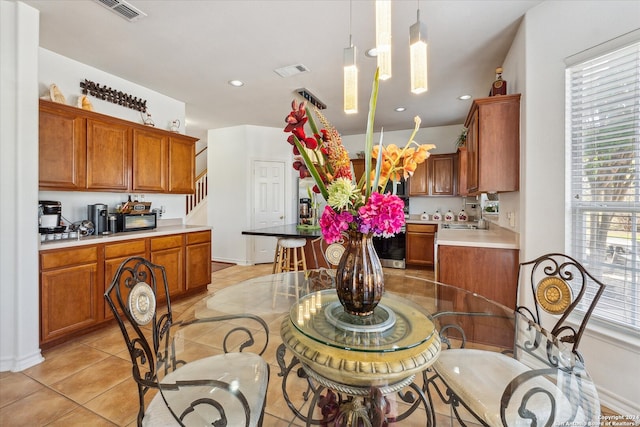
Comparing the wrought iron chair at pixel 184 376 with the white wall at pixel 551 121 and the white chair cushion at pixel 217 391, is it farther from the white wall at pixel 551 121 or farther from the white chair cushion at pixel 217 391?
the white wall at pixel 551 121

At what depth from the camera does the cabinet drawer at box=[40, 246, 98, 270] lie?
2234mm

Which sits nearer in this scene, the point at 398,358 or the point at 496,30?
the point at 398,358

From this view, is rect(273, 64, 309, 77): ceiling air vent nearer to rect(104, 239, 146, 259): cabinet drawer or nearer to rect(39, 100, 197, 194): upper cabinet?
rect(39, 100, 197, 194): upper cabinet

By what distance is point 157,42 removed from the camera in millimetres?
2629

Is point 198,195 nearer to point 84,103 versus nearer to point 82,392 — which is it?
point 84,103

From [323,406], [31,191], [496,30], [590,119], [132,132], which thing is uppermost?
[496,30]

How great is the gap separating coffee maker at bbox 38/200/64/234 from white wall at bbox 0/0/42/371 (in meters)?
0.38

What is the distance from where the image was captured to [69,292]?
2.39 m

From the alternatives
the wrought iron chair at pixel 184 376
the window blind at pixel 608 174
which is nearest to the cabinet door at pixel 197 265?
the wrought iron chair at pixel 184 376

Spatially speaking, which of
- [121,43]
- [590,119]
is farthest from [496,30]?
[121,43]

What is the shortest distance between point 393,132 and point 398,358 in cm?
561

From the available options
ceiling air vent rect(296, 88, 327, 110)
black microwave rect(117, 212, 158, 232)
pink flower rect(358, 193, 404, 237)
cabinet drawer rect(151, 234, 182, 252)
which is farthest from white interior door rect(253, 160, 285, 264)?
Answer: pink flower rect(358, 193, 404, 237)

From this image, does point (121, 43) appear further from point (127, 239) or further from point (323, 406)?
point (323, 406)

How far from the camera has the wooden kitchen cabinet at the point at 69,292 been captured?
7.34 feet
